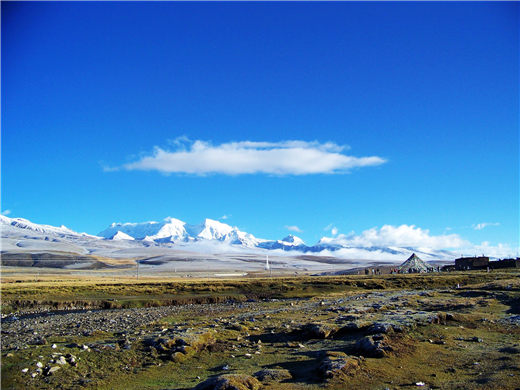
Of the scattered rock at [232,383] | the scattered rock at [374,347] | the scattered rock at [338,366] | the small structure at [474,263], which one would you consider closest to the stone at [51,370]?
the scattered rock at [232,383]

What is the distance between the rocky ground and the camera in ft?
51.4

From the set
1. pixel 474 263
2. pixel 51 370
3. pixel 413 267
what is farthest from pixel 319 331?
pixel 413 267

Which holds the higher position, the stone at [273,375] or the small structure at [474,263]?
the small structure at [474,263]

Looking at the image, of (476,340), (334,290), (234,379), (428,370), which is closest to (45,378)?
(234,379)

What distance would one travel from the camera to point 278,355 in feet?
65.0

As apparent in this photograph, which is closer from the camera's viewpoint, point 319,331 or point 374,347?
point 374,347

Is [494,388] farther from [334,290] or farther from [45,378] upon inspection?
[334,290]

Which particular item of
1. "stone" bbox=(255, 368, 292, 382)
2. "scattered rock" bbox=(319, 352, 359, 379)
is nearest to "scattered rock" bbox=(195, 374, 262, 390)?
"stone" bbox=(255, 368, 292, 382)

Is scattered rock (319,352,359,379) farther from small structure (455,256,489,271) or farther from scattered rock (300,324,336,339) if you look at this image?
small structure (455,256,489,271)

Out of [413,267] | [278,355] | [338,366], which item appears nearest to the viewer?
[338,366]

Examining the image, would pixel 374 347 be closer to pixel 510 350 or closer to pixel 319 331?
pixel 319 331

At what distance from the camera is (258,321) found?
2922cm

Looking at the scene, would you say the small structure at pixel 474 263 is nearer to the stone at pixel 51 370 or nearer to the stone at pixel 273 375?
the stone at pixel 273 375

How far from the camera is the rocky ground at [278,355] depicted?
15.7 m
